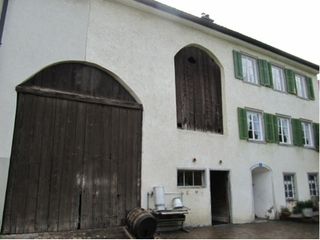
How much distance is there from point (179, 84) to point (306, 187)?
8634 mm

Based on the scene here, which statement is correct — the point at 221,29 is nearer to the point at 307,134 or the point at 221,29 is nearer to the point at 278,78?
the point at 278,78

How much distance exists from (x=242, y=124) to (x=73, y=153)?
23.5ft

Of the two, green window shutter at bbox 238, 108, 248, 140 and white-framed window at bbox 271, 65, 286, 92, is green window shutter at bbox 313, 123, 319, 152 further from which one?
green window shutter at bbox 238, 108, 248, 140

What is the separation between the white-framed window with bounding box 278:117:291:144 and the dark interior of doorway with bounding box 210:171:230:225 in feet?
13.5

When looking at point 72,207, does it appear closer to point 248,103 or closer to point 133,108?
point 133,108

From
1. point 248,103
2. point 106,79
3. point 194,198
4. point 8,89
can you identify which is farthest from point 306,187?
point 8,89

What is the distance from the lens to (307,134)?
49.2ft

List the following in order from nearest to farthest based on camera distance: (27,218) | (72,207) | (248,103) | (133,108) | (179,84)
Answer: (27,218) < (72,207) < (133,108) < (179,84) < (248,103)

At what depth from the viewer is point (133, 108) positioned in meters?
9.35

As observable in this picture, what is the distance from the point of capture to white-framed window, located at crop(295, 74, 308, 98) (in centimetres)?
1543

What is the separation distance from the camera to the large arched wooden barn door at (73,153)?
7.31 meters

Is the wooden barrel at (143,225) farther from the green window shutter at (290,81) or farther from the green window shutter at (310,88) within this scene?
the green window shutter at (310,88)

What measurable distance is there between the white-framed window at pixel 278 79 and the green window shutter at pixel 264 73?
617mm

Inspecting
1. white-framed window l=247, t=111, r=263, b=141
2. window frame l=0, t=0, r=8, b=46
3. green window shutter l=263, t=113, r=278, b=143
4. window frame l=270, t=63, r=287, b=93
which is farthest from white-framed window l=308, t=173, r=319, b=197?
window frame l=0, t=0, r=8, b=46
